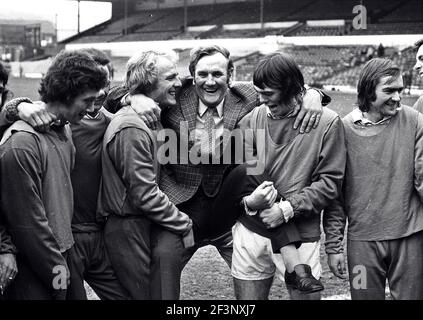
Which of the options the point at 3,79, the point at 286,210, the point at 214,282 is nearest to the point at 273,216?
the point at 286,210

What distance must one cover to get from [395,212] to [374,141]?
0.40m

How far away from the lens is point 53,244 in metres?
3.04

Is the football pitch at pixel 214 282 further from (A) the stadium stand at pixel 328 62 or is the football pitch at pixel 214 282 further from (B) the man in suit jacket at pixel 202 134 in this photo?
(A) the stadium stand at pixel 328 62

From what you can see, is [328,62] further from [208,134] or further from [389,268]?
[389,268]

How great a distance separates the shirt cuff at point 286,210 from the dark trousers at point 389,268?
444 millimetres

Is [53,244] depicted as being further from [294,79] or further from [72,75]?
[294,79]

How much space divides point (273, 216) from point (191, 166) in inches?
26.8

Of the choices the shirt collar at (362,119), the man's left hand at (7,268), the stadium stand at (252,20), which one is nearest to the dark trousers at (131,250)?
the man's left hand at (7,268)

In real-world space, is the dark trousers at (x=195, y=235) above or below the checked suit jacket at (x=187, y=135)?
below

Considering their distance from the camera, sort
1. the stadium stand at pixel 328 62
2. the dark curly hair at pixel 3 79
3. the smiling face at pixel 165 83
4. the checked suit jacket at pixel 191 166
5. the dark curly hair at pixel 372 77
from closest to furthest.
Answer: the dark curly hair at pixel 3 79, the dark curly hair at pixel 372 77, the smiling face at pixel 165 83, the checked suit jacket at pixel 191 166, the stadium stand at pixel 328 62

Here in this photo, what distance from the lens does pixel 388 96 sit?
11.4 feet

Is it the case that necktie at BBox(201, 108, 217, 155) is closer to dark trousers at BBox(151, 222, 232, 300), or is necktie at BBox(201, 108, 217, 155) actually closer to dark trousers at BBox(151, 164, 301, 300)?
dark trousers at BBox(151, 164, 301, 300)

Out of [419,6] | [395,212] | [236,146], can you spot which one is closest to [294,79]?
[236,146]

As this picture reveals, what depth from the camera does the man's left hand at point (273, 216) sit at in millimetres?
3367
